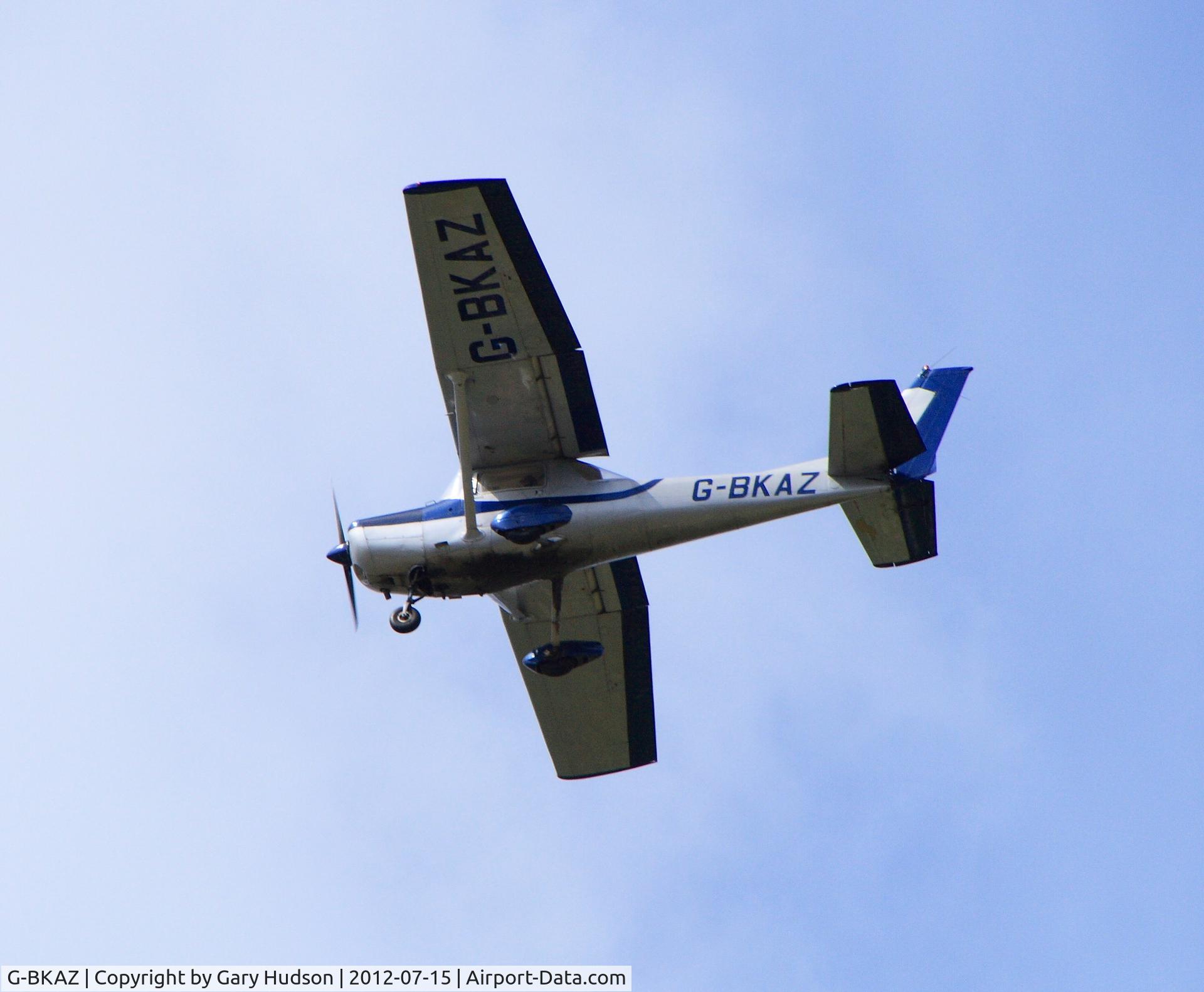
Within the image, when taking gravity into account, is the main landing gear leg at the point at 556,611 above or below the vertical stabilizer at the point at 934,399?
below

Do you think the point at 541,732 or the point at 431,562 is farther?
the point at 541,732

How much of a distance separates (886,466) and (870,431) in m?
0.55

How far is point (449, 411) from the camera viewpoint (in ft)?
57.6

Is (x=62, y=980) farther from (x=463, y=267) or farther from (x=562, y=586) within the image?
(x=463, y=267)

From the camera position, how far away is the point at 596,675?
2103 cm

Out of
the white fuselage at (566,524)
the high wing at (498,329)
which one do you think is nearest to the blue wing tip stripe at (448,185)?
the high wing at (498,329)

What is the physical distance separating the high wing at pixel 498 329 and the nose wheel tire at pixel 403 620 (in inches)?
77.6

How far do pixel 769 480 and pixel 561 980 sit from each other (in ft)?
22.0

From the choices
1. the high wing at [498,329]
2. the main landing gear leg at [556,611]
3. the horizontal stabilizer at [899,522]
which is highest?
the high wing at [498,329]

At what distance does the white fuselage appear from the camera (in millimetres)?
17219

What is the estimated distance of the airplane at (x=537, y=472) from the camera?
1634cm

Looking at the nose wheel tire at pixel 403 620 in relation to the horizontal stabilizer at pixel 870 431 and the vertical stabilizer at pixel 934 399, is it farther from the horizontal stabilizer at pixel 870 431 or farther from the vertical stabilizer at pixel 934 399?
the vertical stabilizer at pixel 934 399

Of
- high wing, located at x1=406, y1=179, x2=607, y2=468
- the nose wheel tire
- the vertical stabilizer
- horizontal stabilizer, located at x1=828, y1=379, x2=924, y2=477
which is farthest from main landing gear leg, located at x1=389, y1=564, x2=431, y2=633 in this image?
the vertical stabilizer

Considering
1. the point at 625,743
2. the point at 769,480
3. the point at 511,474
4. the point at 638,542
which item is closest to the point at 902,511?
the point at 769,480
